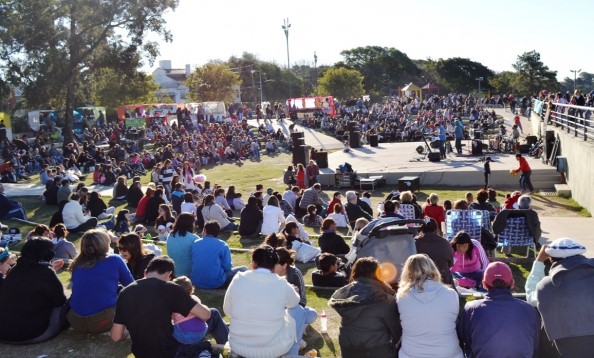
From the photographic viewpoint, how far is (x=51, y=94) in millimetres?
34469

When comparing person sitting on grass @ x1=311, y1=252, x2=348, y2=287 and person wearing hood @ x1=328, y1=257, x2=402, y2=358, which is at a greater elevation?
person wearing hood @ x1=328, y1=257, x2=402, y2=358

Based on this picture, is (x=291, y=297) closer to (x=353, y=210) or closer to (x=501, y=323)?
(x=501, y=323)

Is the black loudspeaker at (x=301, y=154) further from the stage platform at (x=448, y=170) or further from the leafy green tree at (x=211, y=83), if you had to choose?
the leafy green tree at (x=211, y=83)

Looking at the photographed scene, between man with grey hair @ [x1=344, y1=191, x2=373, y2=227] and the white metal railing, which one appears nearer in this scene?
man with grey hair @ [x1=344, y1=191, x2=373, y2=227]

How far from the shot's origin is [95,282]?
6391 millimetres

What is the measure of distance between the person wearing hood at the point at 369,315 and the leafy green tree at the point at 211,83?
65104 millimetres

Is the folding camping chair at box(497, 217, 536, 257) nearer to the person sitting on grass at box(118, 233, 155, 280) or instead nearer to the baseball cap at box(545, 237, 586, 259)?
the baseball cap at box(545, 237, 586, 259)

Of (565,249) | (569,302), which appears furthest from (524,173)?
(569,302)

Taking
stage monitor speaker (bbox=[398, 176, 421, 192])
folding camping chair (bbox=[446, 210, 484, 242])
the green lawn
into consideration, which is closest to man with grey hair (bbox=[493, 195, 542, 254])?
folding camping chair (bbox=[446, 210, 484, 242])

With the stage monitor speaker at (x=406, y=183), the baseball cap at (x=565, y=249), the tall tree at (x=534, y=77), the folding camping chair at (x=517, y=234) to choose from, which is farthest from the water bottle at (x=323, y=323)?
the tall tree at (x=534, y=77)

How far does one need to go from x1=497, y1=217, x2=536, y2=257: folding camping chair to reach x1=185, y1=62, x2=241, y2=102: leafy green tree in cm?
6058

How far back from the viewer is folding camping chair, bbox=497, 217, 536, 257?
1014 centimetres

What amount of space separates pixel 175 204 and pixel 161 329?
10327 mm

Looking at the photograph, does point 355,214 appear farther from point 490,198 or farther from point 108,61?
point 108,61
